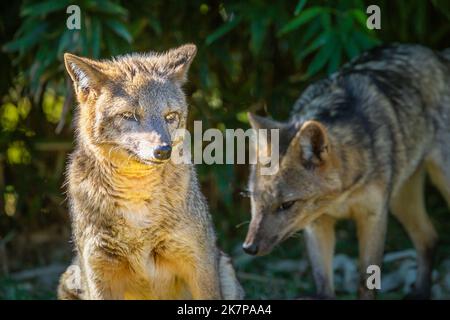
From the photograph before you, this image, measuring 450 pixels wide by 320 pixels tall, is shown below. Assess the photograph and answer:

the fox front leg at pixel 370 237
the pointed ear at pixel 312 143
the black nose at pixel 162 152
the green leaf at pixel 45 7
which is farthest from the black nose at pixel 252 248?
the green leaf at pixel 45 7

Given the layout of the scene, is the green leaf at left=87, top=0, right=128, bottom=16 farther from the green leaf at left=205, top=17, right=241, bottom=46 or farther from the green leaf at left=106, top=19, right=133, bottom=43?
the green leaf at left=205, top=17, right=241, bottom=46

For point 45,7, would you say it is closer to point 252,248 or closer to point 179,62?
point 179,62

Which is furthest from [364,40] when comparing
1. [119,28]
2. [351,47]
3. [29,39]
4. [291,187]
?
[29,39]

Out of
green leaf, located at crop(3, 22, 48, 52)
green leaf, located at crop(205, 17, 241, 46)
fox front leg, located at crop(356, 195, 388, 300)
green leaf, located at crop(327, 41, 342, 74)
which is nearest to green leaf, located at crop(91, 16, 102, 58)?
green leaf, located at crop(3, 22, 48, 52)

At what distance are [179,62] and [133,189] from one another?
857mm

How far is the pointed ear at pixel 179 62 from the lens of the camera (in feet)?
18.7

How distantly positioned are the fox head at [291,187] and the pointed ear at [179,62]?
122 cm

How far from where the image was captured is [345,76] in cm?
790

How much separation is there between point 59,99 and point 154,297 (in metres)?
4.11

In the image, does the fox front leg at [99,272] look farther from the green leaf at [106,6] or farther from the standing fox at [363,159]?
the green leaf at [106,6]

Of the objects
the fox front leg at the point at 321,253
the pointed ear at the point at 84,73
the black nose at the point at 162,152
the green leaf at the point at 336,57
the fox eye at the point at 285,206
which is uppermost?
the green leaf at the point at 336,57

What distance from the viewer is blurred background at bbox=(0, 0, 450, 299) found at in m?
7.77

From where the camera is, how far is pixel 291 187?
22.6 ft

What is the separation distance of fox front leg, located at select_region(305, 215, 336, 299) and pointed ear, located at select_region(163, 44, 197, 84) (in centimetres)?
217
